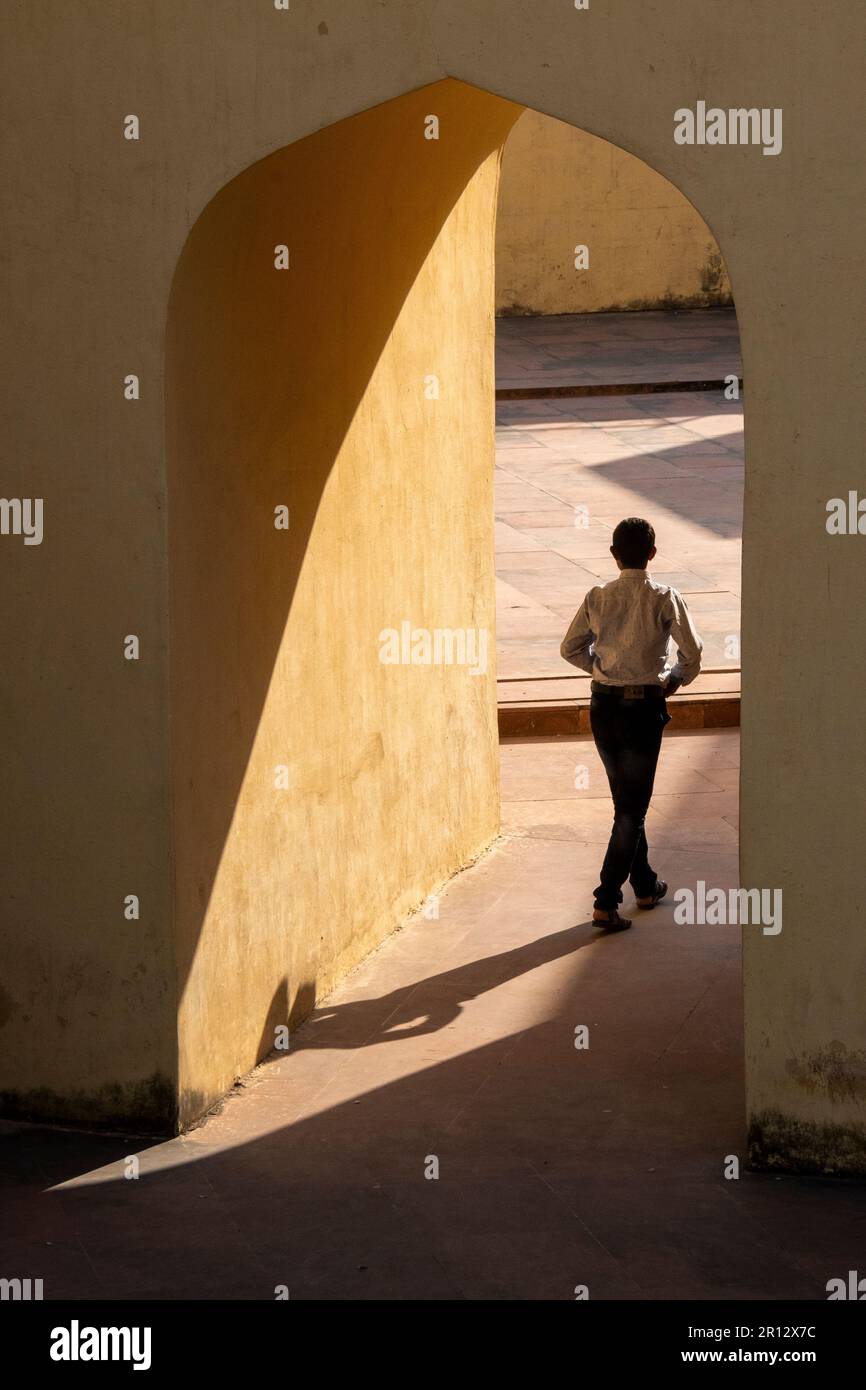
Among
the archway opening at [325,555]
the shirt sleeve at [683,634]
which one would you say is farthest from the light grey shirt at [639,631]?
the archway opening at [325,555]

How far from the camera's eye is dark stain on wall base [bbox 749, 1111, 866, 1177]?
5.64 meters

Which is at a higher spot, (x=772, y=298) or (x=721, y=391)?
(x=721, y=391)

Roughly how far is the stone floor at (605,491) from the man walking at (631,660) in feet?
13.8

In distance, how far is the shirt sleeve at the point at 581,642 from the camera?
7582mm

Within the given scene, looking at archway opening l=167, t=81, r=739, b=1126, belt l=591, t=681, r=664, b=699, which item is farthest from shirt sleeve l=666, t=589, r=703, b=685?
archway opening l=167, t=81, r=739, b=1126

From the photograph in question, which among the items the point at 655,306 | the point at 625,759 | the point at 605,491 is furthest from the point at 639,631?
the point at 655,306

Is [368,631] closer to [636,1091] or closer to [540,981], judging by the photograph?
[540,981]

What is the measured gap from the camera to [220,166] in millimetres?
5648

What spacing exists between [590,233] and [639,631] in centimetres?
1973

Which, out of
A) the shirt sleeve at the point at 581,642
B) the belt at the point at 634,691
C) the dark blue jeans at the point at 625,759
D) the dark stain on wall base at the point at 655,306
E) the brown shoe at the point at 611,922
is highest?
the dark stain on wall base at the point at 655,306

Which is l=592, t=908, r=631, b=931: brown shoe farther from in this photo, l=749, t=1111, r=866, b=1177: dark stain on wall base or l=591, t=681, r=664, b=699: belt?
l=749, t=1111, r=866, b=1177: dark stain on wall base

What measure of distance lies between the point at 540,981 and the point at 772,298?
3.19m

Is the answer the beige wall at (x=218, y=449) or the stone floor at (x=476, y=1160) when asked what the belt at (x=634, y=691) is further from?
the beige wall at (x=218, y=449)

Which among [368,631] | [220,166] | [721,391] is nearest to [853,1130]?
[368,631]
